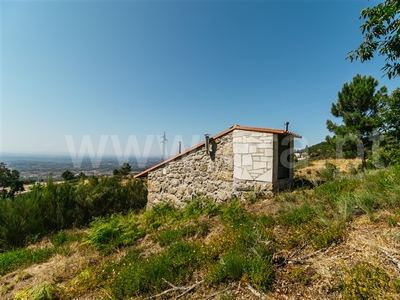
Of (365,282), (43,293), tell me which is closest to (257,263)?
(365,282)

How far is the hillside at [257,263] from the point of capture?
199 centimetres

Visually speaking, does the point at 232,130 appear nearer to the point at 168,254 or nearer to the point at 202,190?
the point at 202,190

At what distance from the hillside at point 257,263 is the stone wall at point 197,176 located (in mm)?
2634

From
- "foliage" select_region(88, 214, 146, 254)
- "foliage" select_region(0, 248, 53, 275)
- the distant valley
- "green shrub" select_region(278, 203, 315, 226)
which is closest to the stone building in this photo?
"green shrub" select_region(278, 203, 315, 226)

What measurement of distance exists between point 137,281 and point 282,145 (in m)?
6.22

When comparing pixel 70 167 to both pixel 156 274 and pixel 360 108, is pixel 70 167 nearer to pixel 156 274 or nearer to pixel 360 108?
pixel 156 274

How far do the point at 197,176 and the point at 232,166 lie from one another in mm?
1565

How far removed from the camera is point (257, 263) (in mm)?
2277

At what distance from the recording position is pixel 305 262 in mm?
2354

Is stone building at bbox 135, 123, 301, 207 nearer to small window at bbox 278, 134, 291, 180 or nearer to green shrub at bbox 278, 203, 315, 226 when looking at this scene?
small window at bbox 278, 134, 291, 180

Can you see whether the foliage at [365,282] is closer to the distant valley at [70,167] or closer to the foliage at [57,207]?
the foliage at [57,207]

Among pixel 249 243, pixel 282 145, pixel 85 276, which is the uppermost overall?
pixel 282 145

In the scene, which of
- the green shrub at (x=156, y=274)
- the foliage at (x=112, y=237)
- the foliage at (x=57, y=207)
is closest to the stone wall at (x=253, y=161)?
the foliage at (x=112, y=237)

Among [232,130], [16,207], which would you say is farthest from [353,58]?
[16,207]
